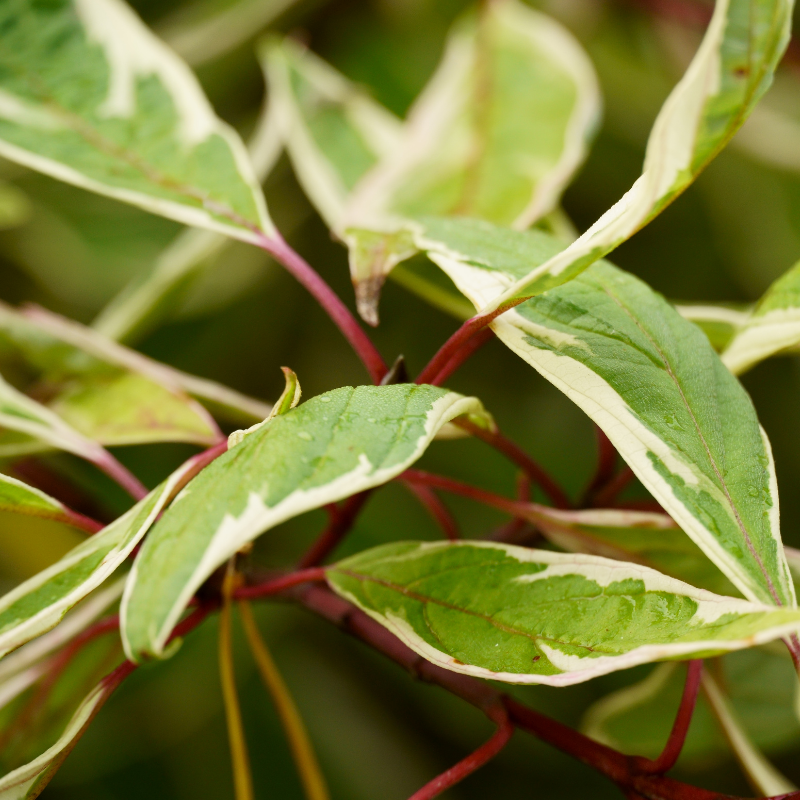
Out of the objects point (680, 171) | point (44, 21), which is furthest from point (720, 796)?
point (44, 21)

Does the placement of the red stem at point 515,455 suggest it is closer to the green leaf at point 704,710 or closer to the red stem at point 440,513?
the red stem at point 440,513

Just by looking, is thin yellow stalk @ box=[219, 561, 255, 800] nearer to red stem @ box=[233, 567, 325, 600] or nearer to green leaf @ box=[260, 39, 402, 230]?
red stem @ box=[233, 567, 325, 600]

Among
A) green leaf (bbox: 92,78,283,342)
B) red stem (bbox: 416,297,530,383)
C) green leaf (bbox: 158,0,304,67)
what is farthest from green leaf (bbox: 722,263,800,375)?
green leaf (bbox: 158,0,304,67)

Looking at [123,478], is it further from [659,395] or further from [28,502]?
[659,395]

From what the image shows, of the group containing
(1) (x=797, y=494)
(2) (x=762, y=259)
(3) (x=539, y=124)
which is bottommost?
(1) (x=797, y=494)

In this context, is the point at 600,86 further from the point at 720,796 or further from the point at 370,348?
the point at 720,796

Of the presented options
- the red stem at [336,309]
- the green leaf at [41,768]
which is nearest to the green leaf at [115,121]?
the red stem at [336,309]

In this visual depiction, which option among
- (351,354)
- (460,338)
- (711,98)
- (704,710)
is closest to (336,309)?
(460,338)
